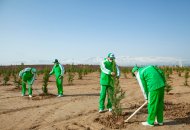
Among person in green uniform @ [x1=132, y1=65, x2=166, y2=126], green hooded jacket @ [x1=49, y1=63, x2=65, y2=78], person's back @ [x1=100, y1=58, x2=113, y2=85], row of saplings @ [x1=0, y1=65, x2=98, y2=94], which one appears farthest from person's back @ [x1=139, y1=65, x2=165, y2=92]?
row of saplings @ [x1=0, y1=65, x2=98, y2=94]

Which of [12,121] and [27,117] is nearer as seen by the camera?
[12,121]

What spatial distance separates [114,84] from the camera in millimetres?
7680

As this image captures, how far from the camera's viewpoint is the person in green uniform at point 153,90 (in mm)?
6336

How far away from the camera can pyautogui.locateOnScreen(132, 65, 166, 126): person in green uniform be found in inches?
249

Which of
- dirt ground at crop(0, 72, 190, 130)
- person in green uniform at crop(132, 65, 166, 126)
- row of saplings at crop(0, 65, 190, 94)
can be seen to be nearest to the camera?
person in green uniform at crop(132, 65, 166, 126)

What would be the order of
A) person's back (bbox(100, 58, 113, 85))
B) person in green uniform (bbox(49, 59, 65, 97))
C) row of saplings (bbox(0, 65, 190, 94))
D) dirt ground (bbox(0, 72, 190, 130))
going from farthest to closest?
row of saplings (bbox(0, 65, 190, 94)) → person in green uniform (bbox(49, 59, 65, 97)) → person's back (bbox(100, 58, 113, 85)) → dirt ground (bbox(0, 72, 190, 130))

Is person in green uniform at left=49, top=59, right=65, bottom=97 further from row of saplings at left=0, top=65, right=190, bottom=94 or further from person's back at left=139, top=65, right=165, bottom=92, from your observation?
person's back at left=139, top=65, right=165, bottom=92

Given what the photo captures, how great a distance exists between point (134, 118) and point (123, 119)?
14.0 inches

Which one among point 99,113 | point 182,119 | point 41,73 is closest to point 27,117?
point 99,113

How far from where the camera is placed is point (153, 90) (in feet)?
20.8

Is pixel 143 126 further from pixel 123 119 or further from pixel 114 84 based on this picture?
pixel 114 84

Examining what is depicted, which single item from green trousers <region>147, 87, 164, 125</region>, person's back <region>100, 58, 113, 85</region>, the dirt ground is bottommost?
the dirt ground

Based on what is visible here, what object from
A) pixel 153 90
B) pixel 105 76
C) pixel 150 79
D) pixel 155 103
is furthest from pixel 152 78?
pixel 105 76

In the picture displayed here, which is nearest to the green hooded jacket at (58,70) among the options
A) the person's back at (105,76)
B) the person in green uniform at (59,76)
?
the person in green uniform at (59,76)
